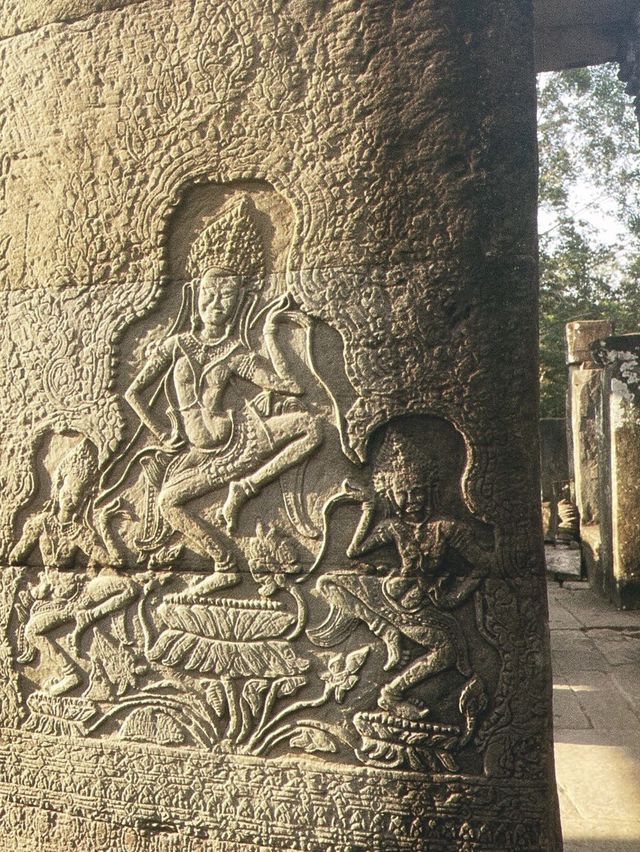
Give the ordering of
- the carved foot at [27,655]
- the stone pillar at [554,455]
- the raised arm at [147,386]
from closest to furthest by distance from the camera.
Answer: the raised arm at [147,386] → the carved foot at [27,655] → the stone pillar at [554,455]

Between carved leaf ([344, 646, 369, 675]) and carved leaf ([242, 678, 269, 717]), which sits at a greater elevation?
carved leaf ([344, 646, 369, 675])

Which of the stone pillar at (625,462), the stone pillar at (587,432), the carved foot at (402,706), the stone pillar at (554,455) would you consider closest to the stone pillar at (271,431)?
the carved foot at (402,706)

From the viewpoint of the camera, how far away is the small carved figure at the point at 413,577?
2.22 metres

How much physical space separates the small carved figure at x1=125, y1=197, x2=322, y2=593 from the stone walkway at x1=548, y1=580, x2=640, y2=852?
183cm

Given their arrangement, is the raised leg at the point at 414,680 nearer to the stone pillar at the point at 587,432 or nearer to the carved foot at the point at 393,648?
the carved foot at the point at 393,648

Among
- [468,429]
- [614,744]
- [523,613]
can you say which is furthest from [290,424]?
[614,744]

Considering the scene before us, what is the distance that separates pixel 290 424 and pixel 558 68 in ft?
14.9

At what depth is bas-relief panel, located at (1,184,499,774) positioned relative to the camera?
7.35ft

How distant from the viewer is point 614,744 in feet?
13.1

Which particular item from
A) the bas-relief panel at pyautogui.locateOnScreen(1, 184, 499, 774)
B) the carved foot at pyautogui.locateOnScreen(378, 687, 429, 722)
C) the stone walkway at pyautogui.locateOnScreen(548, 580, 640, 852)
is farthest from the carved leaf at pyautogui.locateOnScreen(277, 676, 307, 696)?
the stone walkway at pyautogui.locateOnScreen(548, 580, 640, 852)

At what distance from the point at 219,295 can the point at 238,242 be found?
0.51 ft

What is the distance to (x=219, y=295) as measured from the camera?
7.77 feet

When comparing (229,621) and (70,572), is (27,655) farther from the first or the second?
(229,621)

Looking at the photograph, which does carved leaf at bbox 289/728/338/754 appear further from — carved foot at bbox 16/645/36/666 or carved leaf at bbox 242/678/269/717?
carved foot at bbox 16/645/36/666
